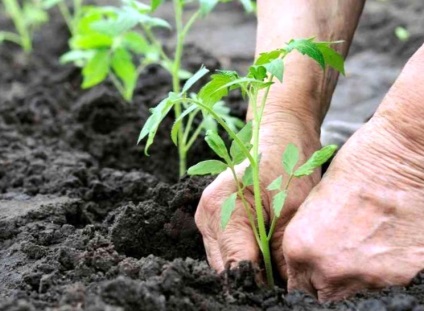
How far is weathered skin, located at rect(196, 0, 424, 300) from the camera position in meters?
1.78

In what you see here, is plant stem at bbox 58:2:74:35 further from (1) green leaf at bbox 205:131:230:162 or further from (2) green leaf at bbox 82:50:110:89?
(1) green leaf at bbox 205:131:230:162

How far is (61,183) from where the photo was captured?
273cm

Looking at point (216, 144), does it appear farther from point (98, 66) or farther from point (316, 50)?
point (98, 66)

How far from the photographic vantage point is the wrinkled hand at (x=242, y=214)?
6.24 ft

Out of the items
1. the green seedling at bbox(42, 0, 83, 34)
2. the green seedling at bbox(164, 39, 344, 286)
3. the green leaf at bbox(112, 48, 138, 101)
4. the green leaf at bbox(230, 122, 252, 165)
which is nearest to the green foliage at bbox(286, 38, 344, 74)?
the green seedling at bbox(164, 39, 344, 286)

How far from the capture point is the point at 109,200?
2.69 meters

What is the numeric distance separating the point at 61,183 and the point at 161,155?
0.67 meters

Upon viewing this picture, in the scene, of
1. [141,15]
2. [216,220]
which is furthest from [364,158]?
[141,15]

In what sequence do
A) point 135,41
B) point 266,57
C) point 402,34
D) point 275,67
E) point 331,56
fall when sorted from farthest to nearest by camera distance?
point 402,34, point 135,41, point 331,56, point 266,57, point 275,67

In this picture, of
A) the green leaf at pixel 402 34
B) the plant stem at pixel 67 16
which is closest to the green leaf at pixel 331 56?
the green leaf at pixel 402 34

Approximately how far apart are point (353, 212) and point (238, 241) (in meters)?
0.29

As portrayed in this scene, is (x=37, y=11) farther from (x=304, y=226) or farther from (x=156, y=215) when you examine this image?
(x=304, y=226)

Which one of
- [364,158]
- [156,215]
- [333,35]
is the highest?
[333,35]

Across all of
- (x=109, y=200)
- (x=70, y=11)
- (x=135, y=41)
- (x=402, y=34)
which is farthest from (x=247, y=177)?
(x=70, y=11)
